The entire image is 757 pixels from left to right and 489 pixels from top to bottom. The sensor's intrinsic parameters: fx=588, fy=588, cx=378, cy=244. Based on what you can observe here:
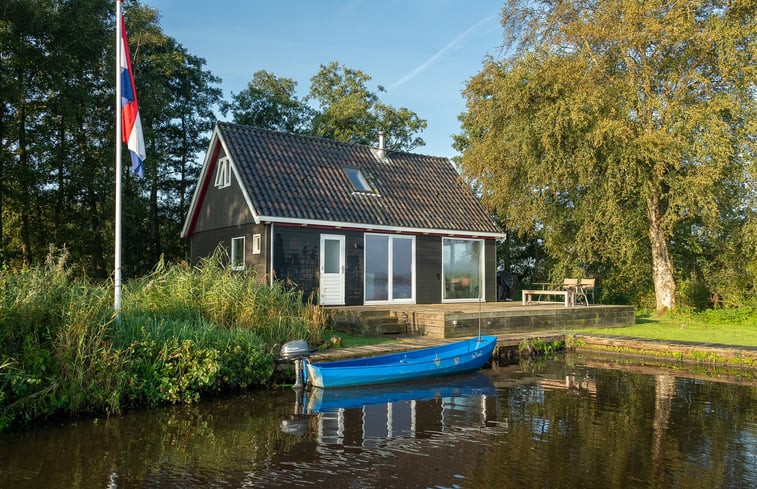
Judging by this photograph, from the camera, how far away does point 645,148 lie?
59.7ft

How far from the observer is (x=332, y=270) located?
17453 millimetres

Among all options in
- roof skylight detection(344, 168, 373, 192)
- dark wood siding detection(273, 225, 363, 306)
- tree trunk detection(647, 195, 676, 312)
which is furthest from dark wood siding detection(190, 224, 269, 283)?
tree trunk detection(647, 195, 676, 312)

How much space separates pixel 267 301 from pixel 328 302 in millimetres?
5060

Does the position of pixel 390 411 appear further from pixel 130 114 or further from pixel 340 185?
pixel 340 185

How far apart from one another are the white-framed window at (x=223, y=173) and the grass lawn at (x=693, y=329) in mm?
11633

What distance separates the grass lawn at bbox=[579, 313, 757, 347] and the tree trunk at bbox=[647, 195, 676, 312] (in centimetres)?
72

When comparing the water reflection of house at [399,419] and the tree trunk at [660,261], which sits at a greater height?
the tree trunk at [660,261]

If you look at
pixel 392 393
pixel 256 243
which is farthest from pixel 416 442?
pixel 256 243

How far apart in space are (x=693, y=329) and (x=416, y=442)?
1322 centimetres

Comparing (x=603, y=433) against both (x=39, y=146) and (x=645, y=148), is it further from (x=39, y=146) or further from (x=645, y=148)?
(x=39, y=146)

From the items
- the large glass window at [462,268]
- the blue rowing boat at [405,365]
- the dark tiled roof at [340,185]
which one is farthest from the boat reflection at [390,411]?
the large glass window at [462,268]

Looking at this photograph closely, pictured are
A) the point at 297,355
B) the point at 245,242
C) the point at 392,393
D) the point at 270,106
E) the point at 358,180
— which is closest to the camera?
the point at 297,355

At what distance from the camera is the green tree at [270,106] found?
35562 mm

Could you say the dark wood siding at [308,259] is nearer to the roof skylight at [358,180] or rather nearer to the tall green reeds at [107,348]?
the roof skylight at [358,180]
